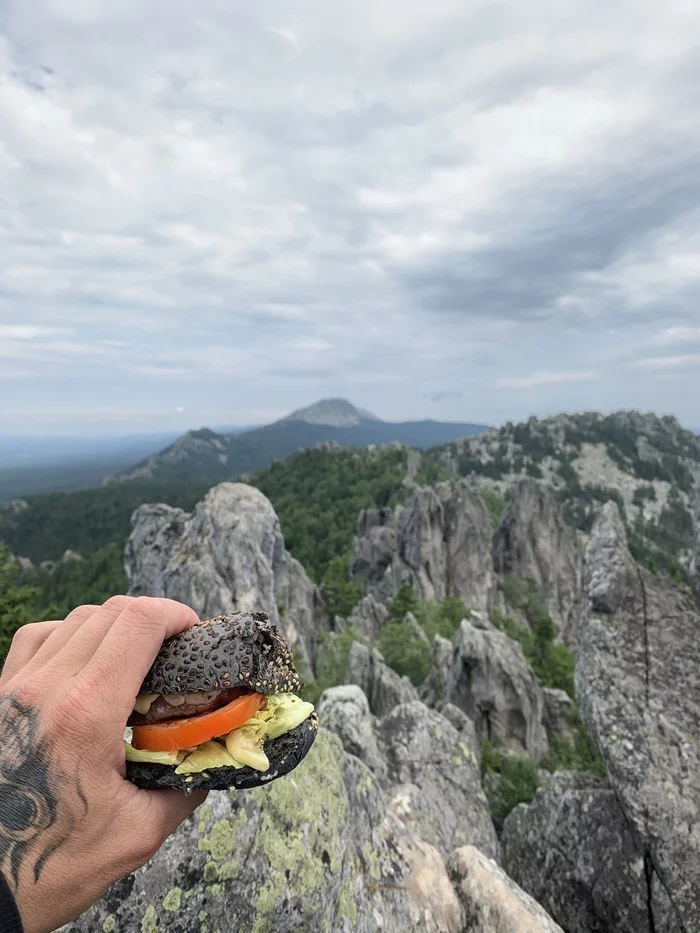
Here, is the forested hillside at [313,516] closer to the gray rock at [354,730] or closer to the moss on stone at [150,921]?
the gray rock at [354,730]

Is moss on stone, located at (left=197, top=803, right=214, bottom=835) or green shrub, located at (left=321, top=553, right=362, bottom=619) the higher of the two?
moss on stone, located at (left=197, top=803, right=214, bottom=835)

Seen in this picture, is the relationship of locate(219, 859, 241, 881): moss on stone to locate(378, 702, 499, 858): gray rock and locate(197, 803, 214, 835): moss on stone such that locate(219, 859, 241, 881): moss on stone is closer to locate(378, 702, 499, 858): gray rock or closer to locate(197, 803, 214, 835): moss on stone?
locate(197, 803, 214, 835): moss on stone

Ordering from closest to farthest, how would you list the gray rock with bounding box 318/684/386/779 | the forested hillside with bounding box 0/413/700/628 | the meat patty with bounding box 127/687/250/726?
1. the meat patty with bounding box 127/687/250/726
2. the gray rock with bounding box 318/684/386/779
3. the forested hillside with bounding box 0/413/700/628

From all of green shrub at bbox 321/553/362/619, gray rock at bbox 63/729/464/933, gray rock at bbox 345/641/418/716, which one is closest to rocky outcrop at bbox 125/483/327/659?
gray rock at bbox 345/641/418/716

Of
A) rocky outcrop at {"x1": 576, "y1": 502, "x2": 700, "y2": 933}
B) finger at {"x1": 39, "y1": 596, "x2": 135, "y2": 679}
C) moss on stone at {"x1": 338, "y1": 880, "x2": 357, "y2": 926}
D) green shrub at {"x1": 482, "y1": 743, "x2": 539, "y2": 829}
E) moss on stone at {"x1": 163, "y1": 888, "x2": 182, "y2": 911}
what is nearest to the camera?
finger at {"x1": 39, "y1": 596, "x2": 135, "y2": 679}

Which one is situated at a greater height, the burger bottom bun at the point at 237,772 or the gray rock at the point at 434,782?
the burger bottom bun at the point at 237,772

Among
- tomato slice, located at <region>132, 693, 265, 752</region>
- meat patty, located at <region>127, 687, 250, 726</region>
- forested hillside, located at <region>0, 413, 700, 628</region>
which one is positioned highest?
meat patty, located at <region>127, 687, 250, 726</region>

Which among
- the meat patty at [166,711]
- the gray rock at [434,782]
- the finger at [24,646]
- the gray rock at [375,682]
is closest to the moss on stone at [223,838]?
the meat patty at [166,711]
